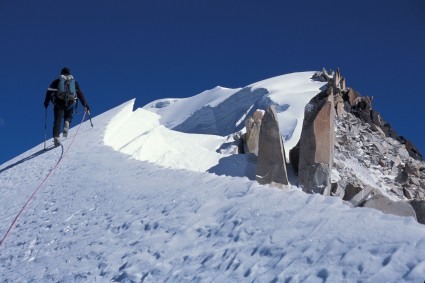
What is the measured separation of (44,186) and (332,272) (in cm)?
593

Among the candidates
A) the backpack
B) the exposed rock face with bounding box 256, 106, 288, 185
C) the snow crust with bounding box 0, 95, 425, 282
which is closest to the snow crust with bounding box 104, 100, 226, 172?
the backpack

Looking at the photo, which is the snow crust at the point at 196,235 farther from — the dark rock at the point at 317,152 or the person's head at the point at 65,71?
the dark rock at the point at 317,152

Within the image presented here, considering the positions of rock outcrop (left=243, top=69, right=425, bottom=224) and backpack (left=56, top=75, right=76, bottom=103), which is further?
rock outcrop (left=243, top=69, right=425, bottom=224)

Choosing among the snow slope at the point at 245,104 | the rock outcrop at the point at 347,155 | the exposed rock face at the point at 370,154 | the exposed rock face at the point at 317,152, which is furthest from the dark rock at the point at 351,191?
the snow slope at the point at 245,104

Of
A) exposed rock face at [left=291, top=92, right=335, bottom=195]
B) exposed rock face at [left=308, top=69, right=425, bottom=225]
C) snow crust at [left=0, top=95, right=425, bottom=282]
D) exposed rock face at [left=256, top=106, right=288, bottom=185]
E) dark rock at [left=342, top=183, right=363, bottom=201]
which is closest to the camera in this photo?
snow crust at [left=0, top=95, right=425, bottom=282]

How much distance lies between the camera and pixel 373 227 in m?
3.56

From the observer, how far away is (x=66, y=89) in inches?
426

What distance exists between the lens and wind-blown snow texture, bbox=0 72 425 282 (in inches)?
130

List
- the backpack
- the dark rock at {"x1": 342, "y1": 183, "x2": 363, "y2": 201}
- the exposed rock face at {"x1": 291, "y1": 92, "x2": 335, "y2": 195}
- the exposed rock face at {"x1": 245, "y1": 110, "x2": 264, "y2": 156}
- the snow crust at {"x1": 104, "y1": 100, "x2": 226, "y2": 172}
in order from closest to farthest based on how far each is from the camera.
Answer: the backpack, the snow crust at {"x1": 104, "y1": 100, "x2": 226, "y2": 172}, the dark rock at {"x1": 342, "y1": 183, "x2": 363, "y2": 201}, the exposed rock face at {"x1": 291, "y1": 92, "x2": 335, "y2": 195}, the exposed rock face at {"x1": 245, "y1": 110, "x2": 264, "y2": 156}

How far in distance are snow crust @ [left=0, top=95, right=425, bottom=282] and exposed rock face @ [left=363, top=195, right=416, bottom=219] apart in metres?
4.79

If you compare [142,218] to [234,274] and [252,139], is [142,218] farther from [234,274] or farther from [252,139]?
[252,139]

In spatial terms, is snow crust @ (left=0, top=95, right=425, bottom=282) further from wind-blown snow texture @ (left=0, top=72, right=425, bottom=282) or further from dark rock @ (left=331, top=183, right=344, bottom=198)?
dark rock @ (left=331, top=183, right=344, bottom=198)

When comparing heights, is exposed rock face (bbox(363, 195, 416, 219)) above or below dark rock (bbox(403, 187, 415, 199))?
above

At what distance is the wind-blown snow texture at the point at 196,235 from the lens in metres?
3.31
